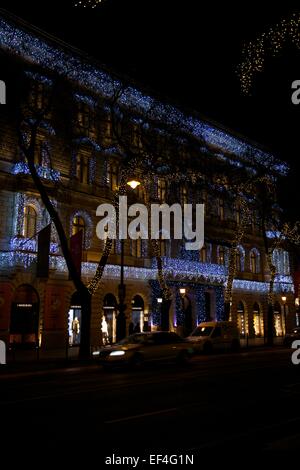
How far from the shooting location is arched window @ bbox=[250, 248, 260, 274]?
50.0 metres

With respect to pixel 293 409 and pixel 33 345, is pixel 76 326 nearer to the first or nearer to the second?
pixel 33 345

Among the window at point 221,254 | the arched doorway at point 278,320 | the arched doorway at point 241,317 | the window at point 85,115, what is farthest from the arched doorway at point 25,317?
the arched doorway at point 278,320

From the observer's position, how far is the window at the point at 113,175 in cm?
3666

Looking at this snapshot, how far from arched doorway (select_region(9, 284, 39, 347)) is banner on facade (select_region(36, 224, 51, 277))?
14.5 feet

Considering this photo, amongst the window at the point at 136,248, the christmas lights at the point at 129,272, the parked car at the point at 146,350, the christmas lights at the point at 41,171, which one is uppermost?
the christmas lights at the point at 41,171

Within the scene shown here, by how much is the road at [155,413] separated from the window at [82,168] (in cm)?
2006

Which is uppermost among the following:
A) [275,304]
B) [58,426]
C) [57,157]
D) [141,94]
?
[141,94]

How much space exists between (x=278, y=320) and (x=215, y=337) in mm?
25287

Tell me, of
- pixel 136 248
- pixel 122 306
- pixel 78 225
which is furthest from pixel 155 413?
pixel 136 248

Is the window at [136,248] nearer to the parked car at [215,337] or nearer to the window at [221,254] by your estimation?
the parked car at [215,337]

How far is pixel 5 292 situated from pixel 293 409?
71.8 feet

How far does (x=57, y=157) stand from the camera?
33.0m
